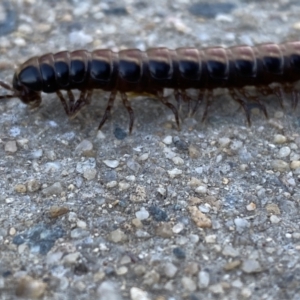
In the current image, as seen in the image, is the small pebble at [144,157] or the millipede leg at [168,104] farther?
the millipede leg at [168,104]

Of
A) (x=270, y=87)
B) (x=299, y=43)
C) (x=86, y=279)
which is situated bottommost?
(x=86, y=279)

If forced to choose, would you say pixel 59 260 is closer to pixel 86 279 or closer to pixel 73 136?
pixel 86 279

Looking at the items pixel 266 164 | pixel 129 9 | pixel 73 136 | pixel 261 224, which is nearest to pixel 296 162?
pixel 266 164

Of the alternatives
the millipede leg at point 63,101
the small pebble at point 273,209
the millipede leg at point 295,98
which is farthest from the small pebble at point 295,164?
the millipede leg at point 63,101

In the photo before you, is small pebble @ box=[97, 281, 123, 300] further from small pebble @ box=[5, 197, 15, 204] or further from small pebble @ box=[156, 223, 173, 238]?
small pebble @ box=[5, 197, 15, 204]

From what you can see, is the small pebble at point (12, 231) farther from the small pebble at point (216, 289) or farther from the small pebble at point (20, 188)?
the small pebble at point (216, 289)

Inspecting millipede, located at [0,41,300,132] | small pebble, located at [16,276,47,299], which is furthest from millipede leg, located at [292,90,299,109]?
small pebble, located at [16,276,47,299]

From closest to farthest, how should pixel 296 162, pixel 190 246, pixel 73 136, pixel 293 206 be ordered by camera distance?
pixel 190 246 < pixel 293 206 < pixel 296 162 < pixel 73 136

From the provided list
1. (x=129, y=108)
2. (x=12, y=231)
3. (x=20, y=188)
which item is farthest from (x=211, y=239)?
(x=129, y=108)
